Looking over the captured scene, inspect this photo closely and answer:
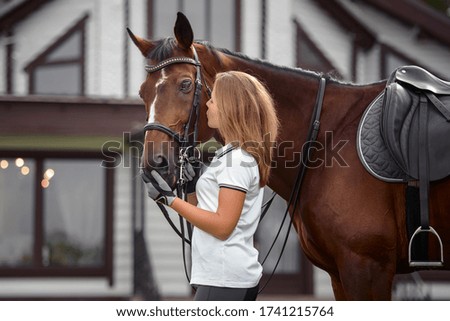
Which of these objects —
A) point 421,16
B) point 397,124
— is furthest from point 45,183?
point 397,124

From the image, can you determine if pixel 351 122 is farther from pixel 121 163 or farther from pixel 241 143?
pixel 121 163

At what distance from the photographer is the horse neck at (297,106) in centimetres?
464

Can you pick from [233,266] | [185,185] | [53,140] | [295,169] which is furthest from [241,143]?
[53,140]

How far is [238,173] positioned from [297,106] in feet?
4.76

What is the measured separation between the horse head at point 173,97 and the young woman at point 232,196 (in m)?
0.67

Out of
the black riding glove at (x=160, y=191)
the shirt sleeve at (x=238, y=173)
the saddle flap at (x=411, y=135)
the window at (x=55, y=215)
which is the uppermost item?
the saddle flap at (x=411, y=135)

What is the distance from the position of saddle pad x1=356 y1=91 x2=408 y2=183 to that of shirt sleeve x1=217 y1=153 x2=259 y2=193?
3.73 feet

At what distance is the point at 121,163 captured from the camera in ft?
47.5

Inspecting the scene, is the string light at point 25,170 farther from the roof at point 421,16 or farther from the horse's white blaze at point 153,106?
the horse's white blaze at point 153,106

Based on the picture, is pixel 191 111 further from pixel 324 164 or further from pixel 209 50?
pixel 324 164

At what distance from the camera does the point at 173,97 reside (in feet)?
14.4

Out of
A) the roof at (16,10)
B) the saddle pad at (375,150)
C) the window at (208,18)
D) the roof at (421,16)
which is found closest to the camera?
the saddle pad at (375,150)

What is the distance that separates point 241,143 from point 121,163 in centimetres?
1121

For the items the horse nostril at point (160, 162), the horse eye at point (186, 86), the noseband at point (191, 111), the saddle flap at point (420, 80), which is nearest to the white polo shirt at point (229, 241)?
the horse nostril at point (160, 162)
